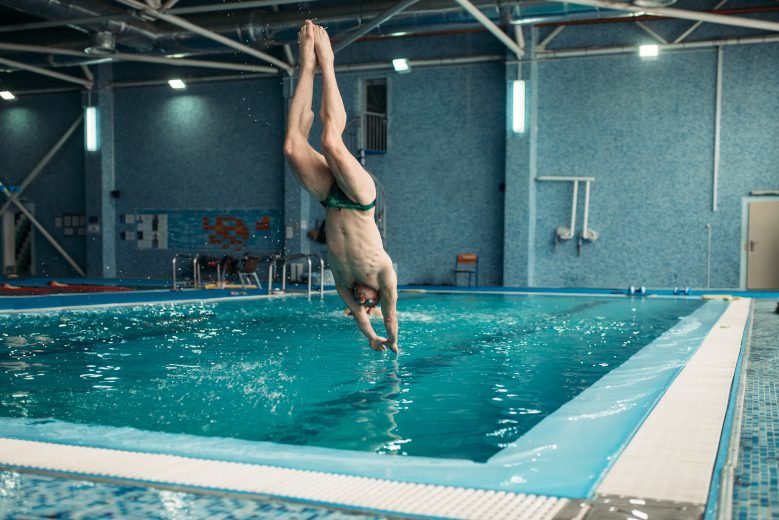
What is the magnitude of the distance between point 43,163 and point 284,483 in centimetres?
2015

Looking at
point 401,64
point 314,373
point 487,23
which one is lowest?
point 314,373

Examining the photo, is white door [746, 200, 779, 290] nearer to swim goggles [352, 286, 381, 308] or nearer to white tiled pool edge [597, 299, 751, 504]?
white tiled pool edge [597, 299, 751, 504]

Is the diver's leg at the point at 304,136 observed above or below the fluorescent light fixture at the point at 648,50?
below

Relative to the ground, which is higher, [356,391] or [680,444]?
[680,444]

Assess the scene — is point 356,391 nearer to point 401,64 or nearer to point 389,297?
point 389,297

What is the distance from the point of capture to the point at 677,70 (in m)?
14.7

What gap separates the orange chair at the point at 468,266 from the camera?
1606 centimetres

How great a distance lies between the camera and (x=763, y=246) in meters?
14.4

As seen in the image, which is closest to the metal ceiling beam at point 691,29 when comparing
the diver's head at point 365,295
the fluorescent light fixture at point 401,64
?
the fluorescent light fixture at point 401,64

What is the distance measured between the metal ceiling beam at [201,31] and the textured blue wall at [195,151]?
161cm

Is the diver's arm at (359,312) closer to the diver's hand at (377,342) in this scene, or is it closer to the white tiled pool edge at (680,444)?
the diver's hand at (377,342)

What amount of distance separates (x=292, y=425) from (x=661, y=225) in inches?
511

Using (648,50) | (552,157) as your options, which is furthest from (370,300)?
(552,157)

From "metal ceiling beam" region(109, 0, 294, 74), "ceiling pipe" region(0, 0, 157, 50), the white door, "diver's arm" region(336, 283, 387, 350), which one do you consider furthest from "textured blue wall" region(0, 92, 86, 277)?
"diver's arm" region(336, 283, 387, 350)
